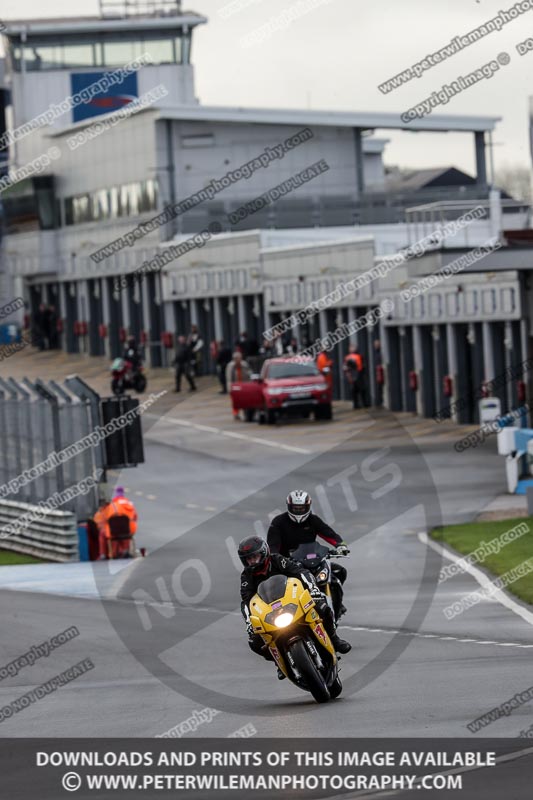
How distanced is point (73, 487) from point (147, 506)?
4260 millimetres

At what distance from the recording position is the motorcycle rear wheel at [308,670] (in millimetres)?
12906

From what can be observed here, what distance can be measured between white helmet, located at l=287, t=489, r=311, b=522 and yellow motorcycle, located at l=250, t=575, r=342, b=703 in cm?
147

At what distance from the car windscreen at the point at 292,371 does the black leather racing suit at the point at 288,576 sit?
33158 millimetres

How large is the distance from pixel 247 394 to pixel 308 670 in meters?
34.7

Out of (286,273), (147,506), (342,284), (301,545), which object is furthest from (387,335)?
(301,545)

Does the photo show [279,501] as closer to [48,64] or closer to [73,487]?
[73,487]

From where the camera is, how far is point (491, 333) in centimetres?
4431

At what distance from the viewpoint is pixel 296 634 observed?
42.5 feet

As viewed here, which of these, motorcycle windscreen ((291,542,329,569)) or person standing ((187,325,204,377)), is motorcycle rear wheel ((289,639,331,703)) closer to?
motorcycle windscreen ((291,542,329,569))

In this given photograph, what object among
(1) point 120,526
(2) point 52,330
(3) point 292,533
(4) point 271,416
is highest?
(2) point 52,330

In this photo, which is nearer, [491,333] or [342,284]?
[491,333]

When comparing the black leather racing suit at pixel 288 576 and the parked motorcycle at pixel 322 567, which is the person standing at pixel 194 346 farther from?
the black leather racing suit at pixel 288 576

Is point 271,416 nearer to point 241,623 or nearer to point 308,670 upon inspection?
point 241,623

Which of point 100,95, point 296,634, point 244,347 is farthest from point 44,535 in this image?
point 100,95
